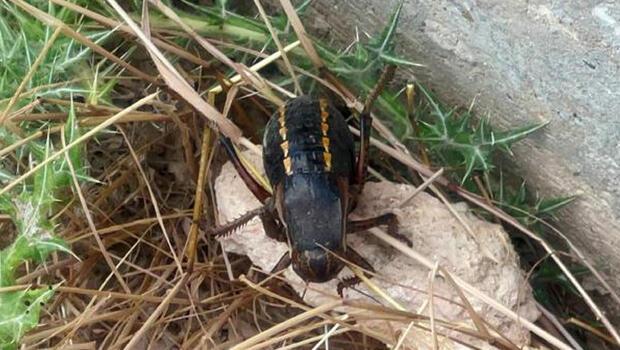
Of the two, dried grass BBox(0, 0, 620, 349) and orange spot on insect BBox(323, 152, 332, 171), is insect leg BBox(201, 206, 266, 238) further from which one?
orange spot on insect BBox(323, 152, 332, 171)

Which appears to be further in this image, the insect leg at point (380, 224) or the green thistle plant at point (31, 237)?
the insect leg at point (380, 224)

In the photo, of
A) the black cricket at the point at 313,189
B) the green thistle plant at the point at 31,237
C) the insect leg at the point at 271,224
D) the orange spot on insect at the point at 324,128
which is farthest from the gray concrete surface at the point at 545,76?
the green thistle plant at the point at 31,237

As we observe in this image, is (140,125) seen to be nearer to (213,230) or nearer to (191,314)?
(213,230)

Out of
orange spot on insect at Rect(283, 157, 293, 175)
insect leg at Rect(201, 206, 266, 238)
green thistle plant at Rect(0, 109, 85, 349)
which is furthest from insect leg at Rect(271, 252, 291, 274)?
green thistle plant at Rect(0, 109, 85, 349)

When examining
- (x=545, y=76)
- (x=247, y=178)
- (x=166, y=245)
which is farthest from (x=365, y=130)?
(x=166, y=245)

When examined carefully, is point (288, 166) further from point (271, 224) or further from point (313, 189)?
point (271, 224)

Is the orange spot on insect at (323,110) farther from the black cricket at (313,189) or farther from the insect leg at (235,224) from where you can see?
the insect leg at (235,224)

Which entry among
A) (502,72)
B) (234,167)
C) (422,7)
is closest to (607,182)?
(502,72)
